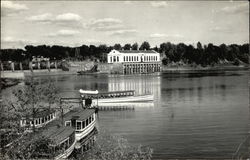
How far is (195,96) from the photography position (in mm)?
17859

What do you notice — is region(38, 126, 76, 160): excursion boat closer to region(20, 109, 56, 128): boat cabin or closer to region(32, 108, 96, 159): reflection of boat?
region(32, 108, 96, 159): reflection of boat

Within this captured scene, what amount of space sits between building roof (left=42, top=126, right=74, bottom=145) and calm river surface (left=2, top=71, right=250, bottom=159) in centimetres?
159

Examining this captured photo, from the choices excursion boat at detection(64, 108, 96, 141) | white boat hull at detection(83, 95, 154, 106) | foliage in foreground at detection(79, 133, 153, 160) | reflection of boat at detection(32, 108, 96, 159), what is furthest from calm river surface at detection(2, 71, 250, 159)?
reflection of boat at detection(32, 108, 96, 159)

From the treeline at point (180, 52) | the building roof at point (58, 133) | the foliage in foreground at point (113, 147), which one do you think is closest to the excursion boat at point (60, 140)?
the building roof at point (58, 133)

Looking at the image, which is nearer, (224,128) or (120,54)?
(224,128)

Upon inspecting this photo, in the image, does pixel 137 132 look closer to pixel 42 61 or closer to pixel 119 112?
pixel 119 112

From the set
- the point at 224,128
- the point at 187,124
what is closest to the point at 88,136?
the point at 187,124

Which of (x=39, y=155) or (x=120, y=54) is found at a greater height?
(x=120, y=54)

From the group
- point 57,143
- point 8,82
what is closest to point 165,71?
point 57,143

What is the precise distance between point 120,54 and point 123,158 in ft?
32.6

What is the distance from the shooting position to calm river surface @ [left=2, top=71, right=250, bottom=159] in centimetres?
866

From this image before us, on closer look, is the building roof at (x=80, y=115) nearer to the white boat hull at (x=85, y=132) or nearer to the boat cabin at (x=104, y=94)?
the white boat hull at (x=85, y=132)

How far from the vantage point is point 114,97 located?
17.0 m

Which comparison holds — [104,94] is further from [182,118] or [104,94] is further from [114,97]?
[182,118]
